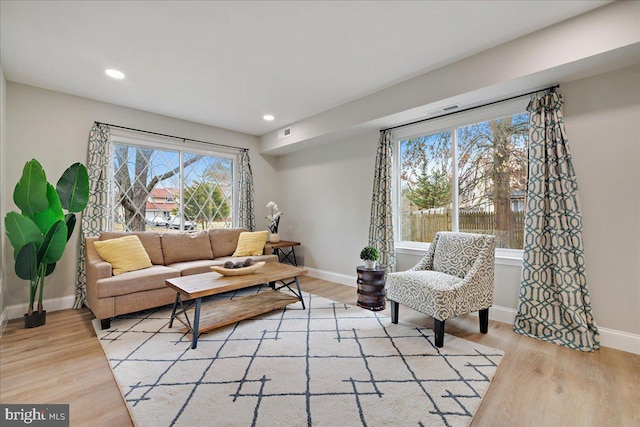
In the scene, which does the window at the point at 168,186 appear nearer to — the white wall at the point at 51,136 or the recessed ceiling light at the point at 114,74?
the white wall at the point at 51,136

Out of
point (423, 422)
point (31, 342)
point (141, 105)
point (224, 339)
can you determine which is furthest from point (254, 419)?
point (141, 105)

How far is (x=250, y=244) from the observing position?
439 centimetres

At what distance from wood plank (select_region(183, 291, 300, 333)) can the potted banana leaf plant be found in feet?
5.24

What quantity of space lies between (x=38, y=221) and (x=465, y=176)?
477cm

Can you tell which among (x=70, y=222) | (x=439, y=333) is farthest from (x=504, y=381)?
(x=70, y=222)

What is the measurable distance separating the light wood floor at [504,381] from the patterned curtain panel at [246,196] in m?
2.80

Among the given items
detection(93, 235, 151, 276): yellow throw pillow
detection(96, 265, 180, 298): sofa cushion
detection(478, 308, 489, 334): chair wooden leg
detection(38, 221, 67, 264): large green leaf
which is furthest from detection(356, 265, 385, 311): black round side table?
detection(38, 221, 67, 264): large green leaf

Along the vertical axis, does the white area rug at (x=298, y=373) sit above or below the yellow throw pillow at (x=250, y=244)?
below

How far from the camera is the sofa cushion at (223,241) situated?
14.2 ft

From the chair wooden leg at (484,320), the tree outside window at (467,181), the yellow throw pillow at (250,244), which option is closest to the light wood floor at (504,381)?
the chair wooden leg at (484,320)

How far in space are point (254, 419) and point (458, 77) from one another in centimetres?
332

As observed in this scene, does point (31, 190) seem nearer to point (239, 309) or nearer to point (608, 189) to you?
point (239, 309)

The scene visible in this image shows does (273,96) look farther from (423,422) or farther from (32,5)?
(423,422)

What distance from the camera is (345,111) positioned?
389cm
